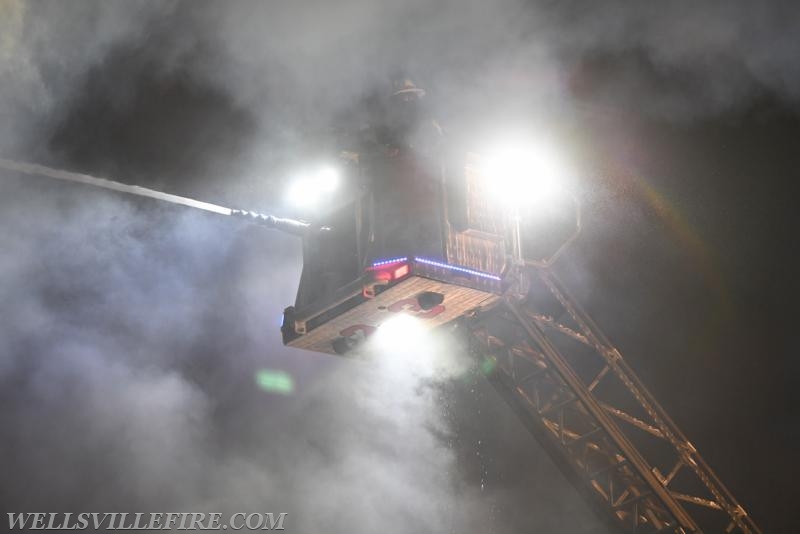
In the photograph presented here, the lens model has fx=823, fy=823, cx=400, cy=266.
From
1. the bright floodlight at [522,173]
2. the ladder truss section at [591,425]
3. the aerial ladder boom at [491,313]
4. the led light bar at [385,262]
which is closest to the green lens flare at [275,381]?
Result: the aerial ladder boom at [491,313]

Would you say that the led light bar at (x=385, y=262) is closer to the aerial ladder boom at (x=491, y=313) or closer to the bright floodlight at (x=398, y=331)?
the aerial ladder boom at (x=491, y=313)

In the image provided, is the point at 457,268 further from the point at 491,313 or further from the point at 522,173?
the point at 522,173

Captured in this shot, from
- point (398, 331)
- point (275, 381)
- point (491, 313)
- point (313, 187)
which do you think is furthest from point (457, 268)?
point (275, 381)

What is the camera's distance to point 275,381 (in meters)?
9.71

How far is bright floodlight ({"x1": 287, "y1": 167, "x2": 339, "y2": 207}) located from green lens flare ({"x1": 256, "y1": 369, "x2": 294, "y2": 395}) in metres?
2.59

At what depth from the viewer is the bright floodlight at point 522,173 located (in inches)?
299

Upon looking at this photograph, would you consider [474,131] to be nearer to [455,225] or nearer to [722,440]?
[455,225]

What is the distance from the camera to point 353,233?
24.5ft

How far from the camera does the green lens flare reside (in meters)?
9.64

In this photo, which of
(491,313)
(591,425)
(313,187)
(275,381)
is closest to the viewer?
(491,313)

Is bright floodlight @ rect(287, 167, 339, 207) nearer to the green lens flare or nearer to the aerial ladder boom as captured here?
the aerial ladder boom

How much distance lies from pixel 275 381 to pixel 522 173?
3952 mm

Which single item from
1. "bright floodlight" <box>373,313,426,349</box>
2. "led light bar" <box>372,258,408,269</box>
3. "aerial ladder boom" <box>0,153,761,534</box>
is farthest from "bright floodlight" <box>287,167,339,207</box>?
"bright floodlight" <box>373,313,426,349</box>

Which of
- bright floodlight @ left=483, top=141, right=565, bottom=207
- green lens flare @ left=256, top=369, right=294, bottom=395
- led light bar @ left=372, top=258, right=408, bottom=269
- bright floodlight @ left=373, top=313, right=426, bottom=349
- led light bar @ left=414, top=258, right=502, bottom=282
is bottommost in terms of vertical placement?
led light bar @ left=414, top=258, right=502, bottom=282
